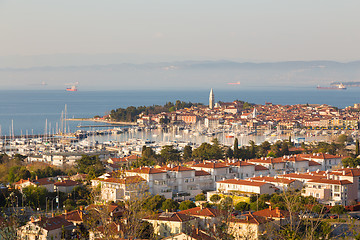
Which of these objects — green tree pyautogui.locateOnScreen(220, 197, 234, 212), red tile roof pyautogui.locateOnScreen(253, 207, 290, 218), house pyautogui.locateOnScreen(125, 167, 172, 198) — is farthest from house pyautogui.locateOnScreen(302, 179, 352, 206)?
house pyautogui.locateOnScreen(125, 167, 172, 198)

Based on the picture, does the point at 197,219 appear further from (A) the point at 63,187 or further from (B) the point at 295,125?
(B) the point at 295,125

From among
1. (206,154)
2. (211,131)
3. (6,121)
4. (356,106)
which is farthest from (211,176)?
(356,106)

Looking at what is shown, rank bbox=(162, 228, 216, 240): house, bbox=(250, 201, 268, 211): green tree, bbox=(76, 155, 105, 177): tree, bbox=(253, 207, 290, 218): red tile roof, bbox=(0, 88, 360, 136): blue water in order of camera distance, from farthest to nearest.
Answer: bbox=(0, 88, 360, 136): blue water
bbox=(76, 155, 105, 177): tree
bbox=(250, 201, 268, 211): green tree
bbox=(253, 207, 290, 218): red tile roof
bbox=(162, 228, 216, 240): house

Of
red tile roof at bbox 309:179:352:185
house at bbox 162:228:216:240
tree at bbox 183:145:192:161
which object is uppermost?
house at bbox 162:228:216:240

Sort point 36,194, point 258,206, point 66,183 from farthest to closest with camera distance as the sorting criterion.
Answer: point 66,183 < point 36,194 < point 258,206

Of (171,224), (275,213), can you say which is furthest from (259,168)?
(171,224)

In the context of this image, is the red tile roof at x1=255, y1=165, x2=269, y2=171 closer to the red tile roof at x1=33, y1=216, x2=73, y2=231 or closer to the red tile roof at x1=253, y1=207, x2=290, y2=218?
the red tile roof at x1=253, y1=207, x2=290, y2=218

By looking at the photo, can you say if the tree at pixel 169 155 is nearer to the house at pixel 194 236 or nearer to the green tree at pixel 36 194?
the green tree at pixel 36 194

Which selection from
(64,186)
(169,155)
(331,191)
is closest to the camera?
(331,191)

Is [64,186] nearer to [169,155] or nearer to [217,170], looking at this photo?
[217,170]

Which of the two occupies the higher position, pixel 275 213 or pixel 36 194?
pixel 275 213

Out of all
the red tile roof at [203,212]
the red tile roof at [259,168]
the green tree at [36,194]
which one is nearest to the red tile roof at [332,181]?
the red tile roof at [259,168]
